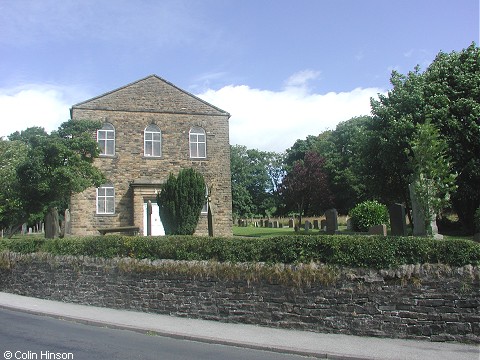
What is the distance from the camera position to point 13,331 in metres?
10.2

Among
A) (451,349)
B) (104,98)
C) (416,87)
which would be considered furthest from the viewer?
(104,98)

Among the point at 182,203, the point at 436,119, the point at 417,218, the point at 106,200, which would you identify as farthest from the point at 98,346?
the point at 106,200

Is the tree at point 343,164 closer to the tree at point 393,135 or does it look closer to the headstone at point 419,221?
the tree at point 393,135

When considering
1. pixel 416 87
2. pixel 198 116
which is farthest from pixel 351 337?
pixel 198 116

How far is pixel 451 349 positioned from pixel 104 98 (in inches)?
1070

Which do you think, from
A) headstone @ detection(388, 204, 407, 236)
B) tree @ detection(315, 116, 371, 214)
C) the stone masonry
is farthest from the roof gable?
tree @ detection(315, 116, 371, 214)

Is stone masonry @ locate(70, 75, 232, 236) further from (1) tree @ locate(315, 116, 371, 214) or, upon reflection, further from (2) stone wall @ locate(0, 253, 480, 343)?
(1) tree @ locate(315, 116, 371, 214)

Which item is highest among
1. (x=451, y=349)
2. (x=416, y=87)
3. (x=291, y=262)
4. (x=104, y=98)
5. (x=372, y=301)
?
(x=104, y=98)

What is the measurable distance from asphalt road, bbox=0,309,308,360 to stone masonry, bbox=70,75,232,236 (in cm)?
1896

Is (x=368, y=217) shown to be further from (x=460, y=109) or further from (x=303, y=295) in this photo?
(x=303, y=295)

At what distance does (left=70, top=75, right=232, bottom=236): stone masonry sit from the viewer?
29.9 metres

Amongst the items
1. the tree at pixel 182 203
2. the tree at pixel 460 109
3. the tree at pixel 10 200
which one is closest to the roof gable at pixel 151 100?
the tree at pixel 10 200

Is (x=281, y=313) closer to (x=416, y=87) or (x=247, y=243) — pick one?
(x=247, y=243)

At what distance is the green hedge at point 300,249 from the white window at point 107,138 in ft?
55.7
